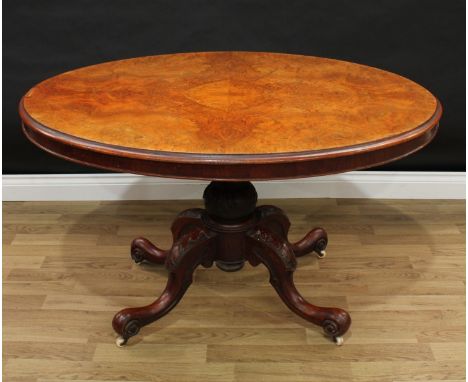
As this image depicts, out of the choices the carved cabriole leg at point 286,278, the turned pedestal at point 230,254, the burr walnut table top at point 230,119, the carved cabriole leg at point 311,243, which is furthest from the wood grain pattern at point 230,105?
the carved cabriole leg at point 311,243

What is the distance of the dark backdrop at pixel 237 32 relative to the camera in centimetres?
267

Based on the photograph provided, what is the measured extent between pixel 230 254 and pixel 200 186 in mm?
916

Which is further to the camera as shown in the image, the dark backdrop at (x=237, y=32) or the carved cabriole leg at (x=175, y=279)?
the dark backdrop at (x=237, y=32)

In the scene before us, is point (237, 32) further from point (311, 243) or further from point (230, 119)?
point (230, 119)

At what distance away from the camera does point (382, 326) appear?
211 centimetres

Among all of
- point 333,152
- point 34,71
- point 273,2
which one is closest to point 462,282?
point 333,152

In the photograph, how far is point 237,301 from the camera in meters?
2.25

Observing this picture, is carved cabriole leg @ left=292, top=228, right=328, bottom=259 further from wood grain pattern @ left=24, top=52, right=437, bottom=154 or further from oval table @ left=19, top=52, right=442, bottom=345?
wood grain pattern @ left=24, top=52, right=437, bottom=154

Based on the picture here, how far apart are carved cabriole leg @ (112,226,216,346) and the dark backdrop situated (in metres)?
1.05

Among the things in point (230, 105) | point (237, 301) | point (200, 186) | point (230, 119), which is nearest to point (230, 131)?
point (230, 119)

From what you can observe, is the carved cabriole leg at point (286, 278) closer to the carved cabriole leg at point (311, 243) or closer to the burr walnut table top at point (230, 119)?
the carved cabriole leg at point (311, 243)

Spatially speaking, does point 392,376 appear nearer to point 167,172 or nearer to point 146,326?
point 146,326

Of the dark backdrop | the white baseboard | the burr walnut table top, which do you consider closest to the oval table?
the burr walnut table top

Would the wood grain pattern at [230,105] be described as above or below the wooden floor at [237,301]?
above
